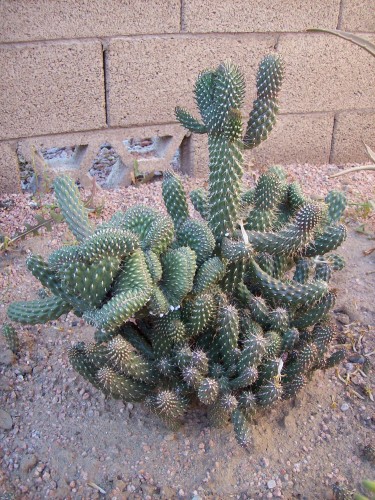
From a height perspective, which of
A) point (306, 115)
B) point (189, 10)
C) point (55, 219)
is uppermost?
point (189, 10)

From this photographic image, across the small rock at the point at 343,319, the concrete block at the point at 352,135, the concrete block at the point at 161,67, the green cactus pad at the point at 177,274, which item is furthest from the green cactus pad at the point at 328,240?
the concrete block at the point at 352,135

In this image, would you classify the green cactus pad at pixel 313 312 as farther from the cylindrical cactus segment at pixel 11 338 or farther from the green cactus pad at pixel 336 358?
the cylindrical cactus segment at pixel 11 338

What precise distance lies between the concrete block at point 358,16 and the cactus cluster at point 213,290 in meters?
2.28

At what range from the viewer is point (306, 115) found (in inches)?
173

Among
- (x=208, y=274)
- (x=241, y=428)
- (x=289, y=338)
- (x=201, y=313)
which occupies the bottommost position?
(x=241, y=428)

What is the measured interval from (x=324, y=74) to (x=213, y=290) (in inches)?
102

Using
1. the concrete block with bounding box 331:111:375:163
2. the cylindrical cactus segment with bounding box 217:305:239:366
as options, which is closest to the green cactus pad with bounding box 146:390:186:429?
the cylindrical cactus segment with bounding box 217:305:239:366

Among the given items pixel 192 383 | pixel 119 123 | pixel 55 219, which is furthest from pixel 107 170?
pixel 192 383

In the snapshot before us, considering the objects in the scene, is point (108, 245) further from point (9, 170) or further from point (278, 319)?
point (9, 170)

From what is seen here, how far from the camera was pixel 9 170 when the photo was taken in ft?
12.7

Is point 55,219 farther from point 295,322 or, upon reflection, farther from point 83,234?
point 295,322

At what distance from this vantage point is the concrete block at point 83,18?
3.50m

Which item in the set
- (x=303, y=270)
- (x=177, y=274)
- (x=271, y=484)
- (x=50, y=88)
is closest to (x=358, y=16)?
(x=50, y=88)

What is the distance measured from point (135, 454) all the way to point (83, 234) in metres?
0.85
